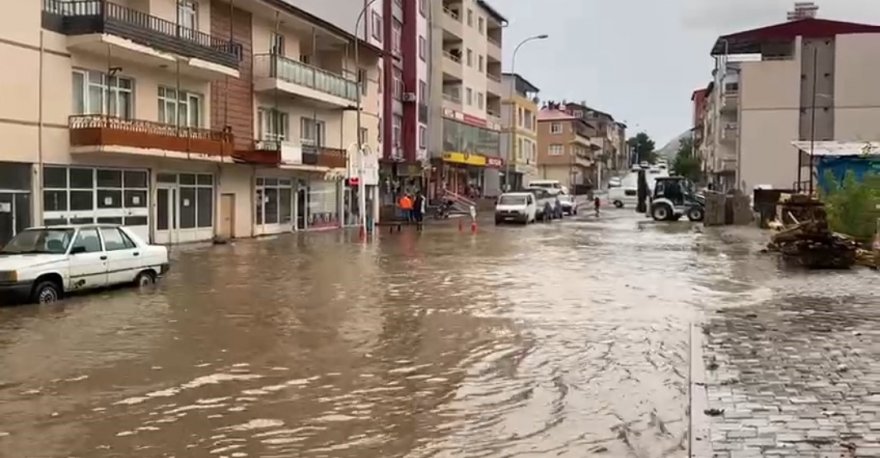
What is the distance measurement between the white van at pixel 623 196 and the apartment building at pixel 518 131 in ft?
32.9

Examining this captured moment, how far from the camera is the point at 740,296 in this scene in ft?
54.2

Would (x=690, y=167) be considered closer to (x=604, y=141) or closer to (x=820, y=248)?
(x=604, y=141)

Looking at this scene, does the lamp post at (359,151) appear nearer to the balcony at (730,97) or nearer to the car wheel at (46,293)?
the car wheel at (46,293)

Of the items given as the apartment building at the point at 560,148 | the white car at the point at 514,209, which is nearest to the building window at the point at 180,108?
the white car at the point at 514,209

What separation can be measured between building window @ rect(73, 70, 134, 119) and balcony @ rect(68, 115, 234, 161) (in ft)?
2.57

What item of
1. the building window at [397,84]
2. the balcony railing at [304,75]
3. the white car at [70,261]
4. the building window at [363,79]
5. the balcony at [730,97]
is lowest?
the white car at [70,261]

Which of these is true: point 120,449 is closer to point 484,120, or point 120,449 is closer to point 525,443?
point 525,443

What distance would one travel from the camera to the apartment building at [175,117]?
2547 cm

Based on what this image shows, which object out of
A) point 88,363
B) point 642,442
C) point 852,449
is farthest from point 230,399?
point 852,449

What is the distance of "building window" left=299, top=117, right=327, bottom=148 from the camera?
1666 inches

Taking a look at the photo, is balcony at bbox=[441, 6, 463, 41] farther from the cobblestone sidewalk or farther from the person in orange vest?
the cobblestone sidewalk

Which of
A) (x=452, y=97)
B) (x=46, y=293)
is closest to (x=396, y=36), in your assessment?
(x=452, y=97)

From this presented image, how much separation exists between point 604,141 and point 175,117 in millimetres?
125532

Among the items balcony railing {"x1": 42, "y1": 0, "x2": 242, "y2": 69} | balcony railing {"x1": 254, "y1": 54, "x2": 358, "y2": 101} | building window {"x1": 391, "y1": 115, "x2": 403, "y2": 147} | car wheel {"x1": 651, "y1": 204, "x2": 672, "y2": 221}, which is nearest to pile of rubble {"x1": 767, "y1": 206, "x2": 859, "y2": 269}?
balcony railing {"x1": 42, "y1": 0, "x2": 242, "y2": 69}
